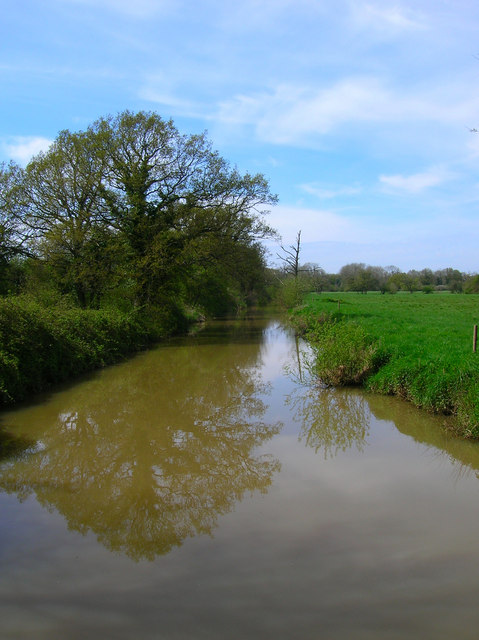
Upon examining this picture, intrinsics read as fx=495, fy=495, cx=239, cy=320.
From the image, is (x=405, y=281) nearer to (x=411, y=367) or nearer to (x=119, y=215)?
(x=119, y=215)

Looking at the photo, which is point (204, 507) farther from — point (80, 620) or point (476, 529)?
point (476, 529)

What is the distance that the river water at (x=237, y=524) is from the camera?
3.59 m

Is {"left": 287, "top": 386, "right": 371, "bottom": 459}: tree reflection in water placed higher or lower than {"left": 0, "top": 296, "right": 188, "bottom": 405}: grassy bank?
lower

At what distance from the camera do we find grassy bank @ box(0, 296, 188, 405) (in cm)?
1047

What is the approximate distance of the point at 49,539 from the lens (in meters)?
4.82

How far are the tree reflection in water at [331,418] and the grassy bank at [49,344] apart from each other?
558cm

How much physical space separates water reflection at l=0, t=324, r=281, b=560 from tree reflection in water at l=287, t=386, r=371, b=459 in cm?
72

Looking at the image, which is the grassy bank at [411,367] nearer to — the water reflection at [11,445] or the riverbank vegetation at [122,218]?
the water reflection at [11,445]

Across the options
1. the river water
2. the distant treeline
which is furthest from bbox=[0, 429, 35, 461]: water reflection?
the distant treeline

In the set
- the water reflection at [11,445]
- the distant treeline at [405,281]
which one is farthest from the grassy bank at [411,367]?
the distant treeline at [405,281]

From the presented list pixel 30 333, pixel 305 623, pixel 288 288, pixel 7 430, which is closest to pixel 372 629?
pixel 305 623

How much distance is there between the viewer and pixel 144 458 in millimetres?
7250

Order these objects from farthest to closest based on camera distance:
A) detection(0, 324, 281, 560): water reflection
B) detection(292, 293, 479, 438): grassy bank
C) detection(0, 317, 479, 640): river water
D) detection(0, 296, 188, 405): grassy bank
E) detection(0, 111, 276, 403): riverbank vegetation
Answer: detection(0, 111, 276, 403): riverbank vegetation → detection(0, 296, 188, 405): grassy bank → detection(292, 293, 479, 438): grassy bank → detection(0, 324, 281, 560): water reflection → detection(0, 317, 479, 640): river water

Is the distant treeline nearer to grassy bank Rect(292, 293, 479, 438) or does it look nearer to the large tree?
the large tree
